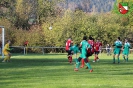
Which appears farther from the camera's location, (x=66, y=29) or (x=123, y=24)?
(x=123, y=24)

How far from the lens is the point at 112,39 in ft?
272

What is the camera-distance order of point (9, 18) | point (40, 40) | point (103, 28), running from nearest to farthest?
1. point (40, 40)
2. point (103, 28)
3. point (9, 18)

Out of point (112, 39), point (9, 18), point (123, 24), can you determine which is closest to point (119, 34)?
point (112, 39)

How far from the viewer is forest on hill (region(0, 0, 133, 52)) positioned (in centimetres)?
7869

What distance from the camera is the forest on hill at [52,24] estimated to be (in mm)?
78688

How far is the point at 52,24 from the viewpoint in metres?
85.2

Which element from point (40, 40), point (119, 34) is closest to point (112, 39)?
point (119, 34)

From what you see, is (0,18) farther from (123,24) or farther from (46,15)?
(123,24)

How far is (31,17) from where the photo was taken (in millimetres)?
93562

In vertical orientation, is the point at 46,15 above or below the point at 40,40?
above

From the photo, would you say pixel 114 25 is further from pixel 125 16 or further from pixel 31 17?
pixel 31 17

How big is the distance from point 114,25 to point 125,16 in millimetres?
12732

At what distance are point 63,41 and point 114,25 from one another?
11939 millimetres

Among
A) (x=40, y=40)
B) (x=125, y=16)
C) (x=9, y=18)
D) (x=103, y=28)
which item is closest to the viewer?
(x=40, y=40)
